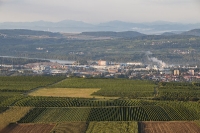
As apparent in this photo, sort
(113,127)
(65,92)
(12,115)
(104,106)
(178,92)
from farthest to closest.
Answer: (65,92) < (178,92) < (104,106) < (12,115) < (113,127)

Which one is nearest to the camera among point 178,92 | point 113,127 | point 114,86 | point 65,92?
point 113,127

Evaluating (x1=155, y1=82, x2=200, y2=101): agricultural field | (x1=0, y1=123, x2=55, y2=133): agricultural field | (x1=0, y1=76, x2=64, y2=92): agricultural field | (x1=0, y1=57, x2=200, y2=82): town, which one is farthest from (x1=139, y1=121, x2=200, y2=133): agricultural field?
(x1=0, y1=57, x2=200, y2=82): town

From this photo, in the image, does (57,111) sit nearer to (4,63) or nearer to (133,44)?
(4,63)

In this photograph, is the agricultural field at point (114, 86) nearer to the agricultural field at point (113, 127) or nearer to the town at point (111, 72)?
the agricultural field at point (113, 127)

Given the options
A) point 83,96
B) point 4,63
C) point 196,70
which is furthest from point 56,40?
point 83,96

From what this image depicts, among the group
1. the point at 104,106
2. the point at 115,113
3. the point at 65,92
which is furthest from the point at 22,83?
the point at 115,113

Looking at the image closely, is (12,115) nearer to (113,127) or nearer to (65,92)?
(113,127)
